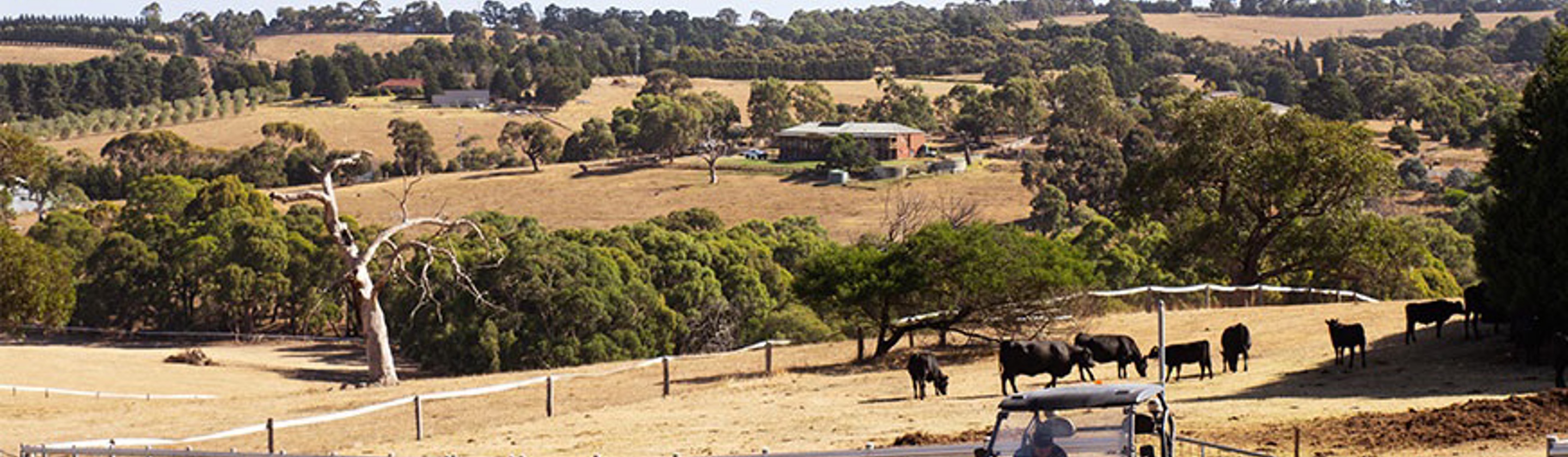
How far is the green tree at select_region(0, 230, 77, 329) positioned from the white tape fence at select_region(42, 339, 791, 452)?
814 inches

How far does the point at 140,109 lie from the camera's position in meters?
187

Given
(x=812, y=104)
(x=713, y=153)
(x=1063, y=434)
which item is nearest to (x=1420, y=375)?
(x=1063, y=434)

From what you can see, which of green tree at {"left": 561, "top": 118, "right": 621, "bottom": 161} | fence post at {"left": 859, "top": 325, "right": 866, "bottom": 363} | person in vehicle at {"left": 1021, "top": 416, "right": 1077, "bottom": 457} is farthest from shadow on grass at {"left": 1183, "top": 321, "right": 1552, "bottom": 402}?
green tree at {"left": 561, "top": 118, "right": 621, "bottom": 161}

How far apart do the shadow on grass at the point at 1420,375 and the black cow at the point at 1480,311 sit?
0.88 ft

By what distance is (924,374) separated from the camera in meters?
29.4

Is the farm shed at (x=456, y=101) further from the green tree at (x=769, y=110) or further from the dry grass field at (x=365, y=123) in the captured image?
the green tree at (x=769, y=110)

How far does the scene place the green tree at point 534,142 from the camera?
5797 inches

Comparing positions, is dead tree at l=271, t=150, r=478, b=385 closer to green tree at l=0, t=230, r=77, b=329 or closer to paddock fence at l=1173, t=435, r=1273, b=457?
green tree at l=0, t=230, r=77, b=329

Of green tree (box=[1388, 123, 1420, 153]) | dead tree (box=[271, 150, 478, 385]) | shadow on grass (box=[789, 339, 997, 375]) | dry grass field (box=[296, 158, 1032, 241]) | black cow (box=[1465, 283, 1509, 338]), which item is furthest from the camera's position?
green tree (box=[1388, 123, 1420, 153])

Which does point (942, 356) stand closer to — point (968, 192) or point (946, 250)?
point (946, 250)

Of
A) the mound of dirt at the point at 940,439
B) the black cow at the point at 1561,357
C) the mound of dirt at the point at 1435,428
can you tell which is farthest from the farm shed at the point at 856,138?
the mound of dirt at the point at 1435,428

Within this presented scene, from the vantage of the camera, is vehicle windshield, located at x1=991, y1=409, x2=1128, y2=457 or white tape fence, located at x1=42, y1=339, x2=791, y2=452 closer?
vehicle windshield, located at x1=991, y1=409, x2=1128, y2=457

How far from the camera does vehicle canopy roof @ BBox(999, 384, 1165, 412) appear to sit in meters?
15.1

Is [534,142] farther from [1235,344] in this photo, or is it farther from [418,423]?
[418,423]
